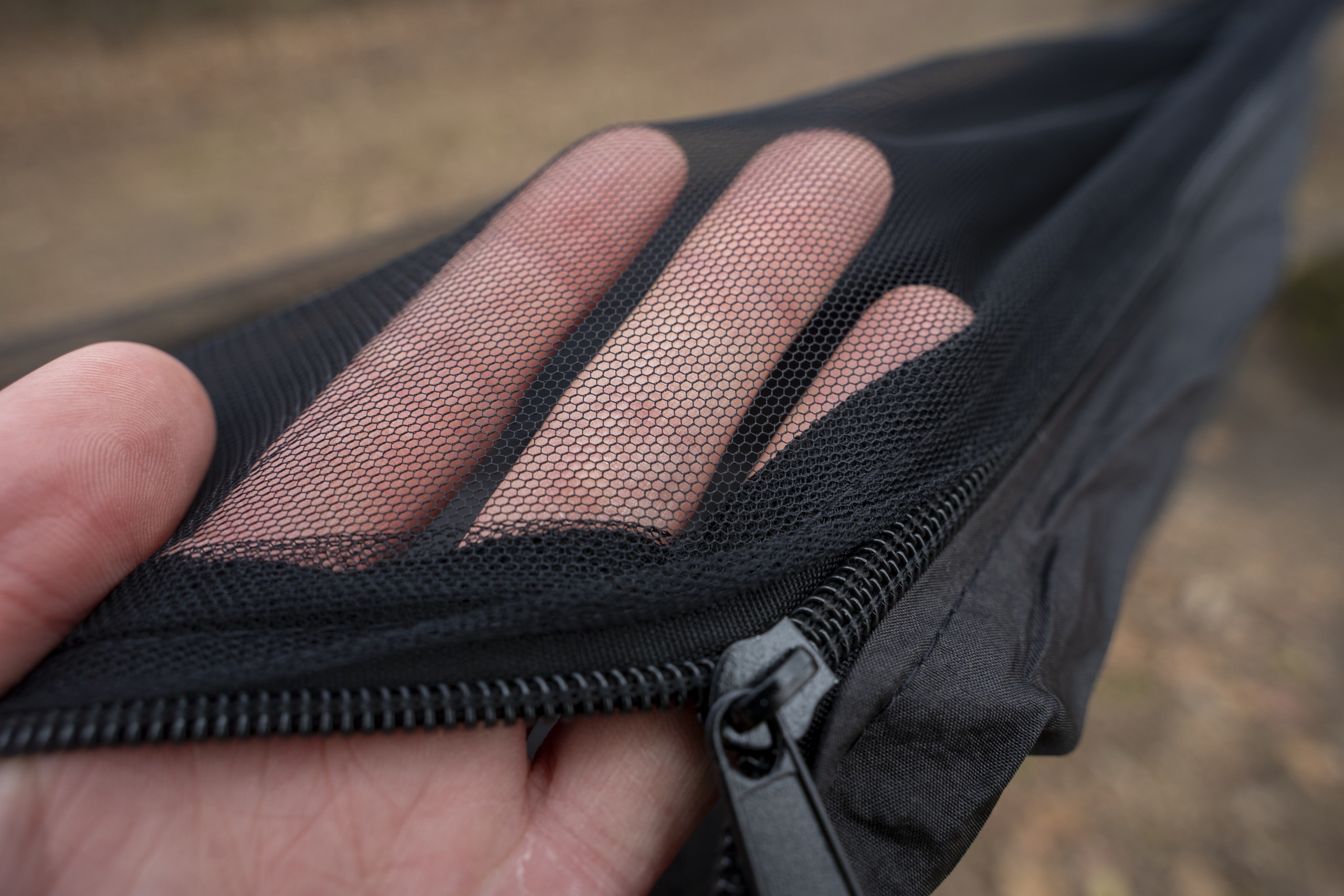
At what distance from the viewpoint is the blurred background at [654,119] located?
156cm

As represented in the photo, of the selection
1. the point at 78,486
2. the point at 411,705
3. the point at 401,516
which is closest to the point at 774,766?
the point at 411,705

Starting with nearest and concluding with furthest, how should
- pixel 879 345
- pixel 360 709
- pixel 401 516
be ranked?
pixel 360 709, pixel 401 516, pixel 879 345

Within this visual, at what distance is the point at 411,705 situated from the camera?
2.23 feet

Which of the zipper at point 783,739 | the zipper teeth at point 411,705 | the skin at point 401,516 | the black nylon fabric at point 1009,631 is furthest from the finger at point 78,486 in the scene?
the black nylon fabric at point 1009,631

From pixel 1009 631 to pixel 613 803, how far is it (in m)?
0.46

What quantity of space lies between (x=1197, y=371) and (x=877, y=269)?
837 millimetres

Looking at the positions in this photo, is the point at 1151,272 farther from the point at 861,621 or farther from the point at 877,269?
the point at 861,621

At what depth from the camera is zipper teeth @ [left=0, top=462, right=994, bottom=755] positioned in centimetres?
65

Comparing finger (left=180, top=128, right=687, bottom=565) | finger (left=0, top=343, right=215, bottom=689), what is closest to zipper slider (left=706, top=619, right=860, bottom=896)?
finger (left=180, top=128, right=687, bottom=565)

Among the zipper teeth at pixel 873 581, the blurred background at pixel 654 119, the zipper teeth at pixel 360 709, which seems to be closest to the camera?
the zipper teeth at pixel 360 709

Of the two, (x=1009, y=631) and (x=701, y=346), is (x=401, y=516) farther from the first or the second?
(x=1009, y=631)

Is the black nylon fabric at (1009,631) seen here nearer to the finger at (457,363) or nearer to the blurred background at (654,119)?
the finger at (457,363)

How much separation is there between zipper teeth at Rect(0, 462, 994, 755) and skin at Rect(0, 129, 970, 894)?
57 millimetres

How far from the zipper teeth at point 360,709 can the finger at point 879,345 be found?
0.83 ft
